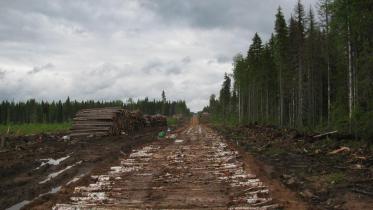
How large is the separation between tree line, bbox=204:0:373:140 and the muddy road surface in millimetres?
10329

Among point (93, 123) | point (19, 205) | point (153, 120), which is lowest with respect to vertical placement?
point (19, 205)

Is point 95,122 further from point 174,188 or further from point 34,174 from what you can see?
point 174,188

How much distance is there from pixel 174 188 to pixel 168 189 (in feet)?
0.52

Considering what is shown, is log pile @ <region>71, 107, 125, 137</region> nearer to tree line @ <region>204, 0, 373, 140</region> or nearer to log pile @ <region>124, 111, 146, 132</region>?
log pile @ <region>124, 111, 146, 132</region>

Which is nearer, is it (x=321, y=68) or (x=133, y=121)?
(x=133, y=121)

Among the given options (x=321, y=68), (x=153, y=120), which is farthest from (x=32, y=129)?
(x=321, y=68)

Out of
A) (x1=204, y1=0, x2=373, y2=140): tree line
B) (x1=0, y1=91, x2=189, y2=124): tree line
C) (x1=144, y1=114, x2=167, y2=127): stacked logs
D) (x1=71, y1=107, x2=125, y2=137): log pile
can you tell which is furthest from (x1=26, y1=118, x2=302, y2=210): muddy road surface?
(x1=0, y1=91, x2=189, y2=124): tree line

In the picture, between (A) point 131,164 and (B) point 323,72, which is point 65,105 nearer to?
(B) point 323,72

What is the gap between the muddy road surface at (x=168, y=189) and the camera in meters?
7.13

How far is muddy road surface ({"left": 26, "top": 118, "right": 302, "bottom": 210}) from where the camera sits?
7.13 meters

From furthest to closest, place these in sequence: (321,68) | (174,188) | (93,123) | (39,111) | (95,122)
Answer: (39,111), (321,68), (95,122), (93,123), (174,188)

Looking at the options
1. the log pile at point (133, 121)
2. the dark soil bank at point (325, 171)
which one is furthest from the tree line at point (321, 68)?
the log pile at point (133, 121)

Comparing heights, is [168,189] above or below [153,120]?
below

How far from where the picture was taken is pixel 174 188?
871 cm
